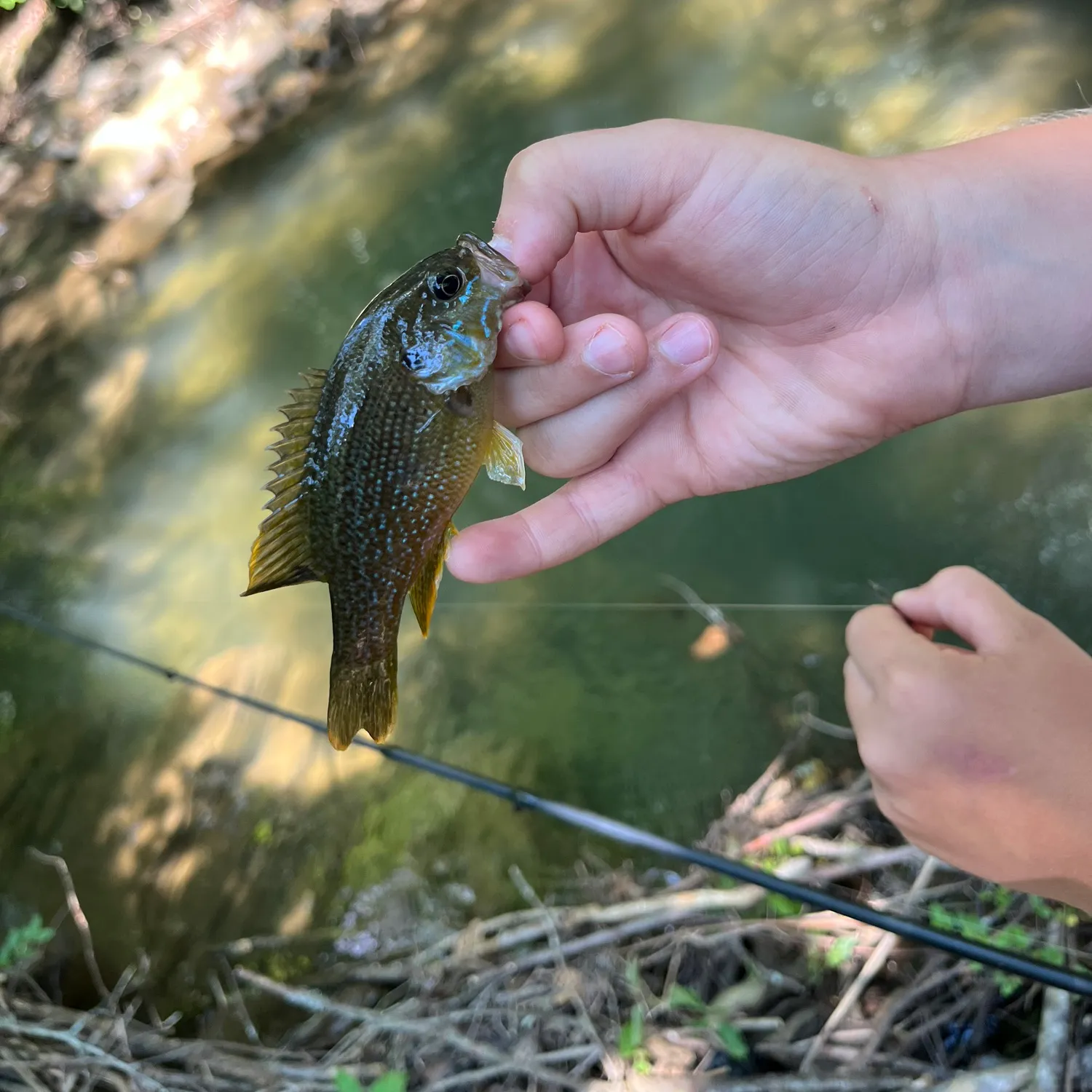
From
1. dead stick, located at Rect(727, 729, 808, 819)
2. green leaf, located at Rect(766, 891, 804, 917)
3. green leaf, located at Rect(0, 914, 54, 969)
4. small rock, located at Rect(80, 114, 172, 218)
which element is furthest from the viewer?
small rock, located at Rect(80, 114, 172, 218)

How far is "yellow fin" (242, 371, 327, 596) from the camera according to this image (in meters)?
1.52

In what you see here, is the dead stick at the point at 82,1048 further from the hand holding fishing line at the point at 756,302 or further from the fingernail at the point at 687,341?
the fingernail at the point at 687,341

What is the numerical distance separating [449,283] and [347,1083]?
2.06 m

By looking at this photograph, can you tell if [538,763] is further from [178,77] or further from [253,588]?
[178,77]

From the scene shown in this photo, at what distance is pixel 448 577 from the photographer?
3.40 meters

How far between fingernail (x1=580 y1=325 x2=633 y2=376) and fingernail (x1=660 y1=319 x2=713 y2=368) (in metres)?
0.08

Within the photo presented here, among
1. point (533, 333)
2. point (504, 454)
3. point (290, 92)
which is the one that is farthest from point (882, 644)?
point (290, 92)

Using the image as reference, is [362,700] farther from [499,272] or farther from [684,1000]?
[684,1000]

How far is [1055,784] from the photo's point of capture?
1.66 metres

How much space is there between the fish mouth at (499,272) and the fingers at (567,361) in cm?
7

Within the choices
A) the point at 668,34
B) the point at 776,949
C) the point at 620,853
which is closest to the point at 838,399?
the point at 776,949

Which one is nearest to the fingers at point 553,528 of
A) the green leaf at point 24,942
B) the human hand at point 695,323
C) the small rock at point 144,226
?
the human hand at point 695,323

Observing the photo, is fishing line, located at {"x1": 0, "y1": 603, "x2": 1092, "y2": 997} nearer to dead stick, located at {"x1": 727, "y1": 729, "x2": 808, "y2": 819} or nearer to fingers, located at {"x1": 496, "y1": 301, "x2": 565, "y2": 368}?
dead stick, located at {"x1": 727, "y1": 729, "x2": 808, "y2": 819}

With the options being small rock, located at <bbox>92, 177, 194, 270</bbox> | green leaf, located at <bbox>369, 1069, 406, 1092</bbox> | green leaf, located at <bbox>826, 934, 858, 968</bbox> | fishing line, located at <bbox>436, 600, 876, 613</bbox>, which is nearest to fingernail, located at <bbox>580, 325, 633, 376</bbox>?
fishing line, located at <bbox>436, 600, 876, 613</bbox>
